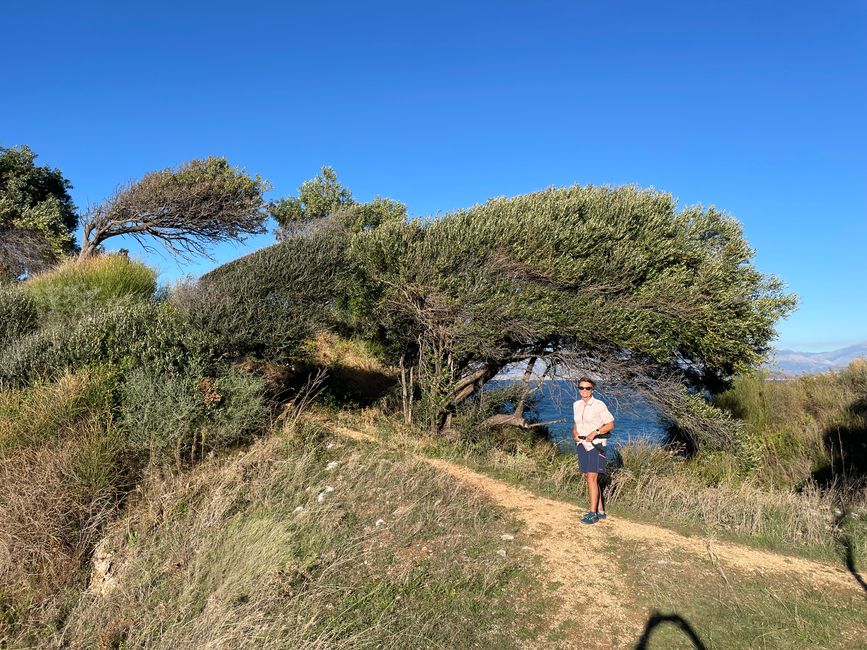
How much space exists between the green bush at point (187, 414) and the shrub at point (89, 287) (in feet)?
9.47

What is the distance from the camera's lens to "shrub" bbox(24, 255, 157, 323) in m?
9.87

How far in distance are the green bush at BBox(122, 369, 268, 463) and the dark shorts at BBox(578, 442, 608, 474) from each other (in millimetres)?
5005

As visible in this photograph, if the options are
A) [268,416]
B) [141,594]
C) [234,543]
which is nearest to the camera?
[141,594]

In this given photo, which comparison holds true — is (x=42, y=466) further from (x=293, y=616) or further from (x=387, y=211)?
(x=387, y=211)

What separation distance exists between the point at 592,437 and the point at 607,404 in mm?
4456

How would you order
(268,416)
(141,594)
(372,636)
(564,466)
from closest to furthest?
1. (372,636)
2. (141,594)
3. (268,416)
4. (564,466)

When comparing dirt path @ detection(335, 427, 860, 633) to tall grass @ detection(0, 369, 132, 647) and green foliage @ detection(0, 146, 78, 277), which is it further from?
green foliage @ detection(0, 146, 78, 277)

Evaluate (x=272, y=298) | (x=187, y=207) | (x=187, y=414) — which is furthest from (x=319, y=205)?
(x=187, y=414)

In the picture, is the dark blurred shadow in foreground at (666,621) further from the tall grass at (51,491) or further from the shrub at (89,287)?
the shrub at (89,287)

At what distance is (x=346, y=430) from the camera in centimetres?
1039

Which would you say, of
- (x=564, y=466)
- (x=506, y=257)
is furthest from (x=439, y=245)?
(x=564, y=466)

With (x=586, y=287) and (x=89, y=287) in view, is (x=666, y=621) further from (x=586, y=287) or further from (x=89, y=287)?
(x=89, y=287)

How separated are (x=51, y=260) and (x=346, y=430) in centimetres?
1590

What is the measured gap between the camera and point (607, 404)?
1114 cm
